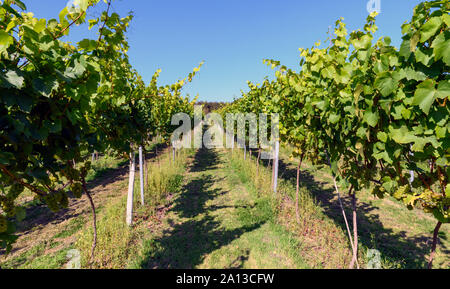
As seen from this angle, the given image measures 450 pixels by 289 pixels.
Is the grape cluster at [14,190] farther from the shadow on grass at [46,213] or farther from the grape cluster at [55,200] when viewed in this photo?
the shadow on grass at [46,213]

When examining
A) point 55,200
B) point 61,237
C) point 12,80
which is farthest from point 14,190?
point 61,237

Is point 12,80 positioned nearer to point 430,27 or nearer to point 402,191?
point 430,27

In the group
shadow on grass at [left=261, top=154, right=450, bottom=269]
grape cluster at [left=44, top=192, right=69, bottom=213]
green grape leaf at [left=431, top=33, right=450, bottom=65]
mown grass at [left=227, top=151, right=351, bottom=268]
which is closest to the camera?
green grape leaf at [left=431, top=33, right=450, bottom=65]

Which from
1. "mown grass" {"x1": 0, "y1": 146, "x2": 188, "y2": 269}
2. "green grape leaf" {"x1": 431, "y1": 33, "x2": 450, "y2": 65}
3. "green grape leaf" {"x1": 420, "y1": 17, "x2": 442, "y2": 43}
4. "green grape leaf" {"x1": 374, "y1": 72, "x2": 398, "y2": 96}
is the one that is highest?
"green grape leaf" {"x1": 420, "y1": 17, "x2": 442, "y2": 43}

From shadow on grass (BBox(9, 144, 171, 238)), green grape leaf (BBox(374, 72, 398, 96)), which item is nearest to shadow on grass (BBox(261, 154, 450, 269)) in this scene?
green grape leaf (BBox(374, 72, 398, 96))

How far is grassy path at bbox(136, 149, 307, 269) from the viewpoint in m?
3.43

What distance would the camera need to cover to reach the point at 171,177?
742 centimetres

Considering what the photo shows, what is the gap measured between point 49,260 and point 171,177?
413 centimetres

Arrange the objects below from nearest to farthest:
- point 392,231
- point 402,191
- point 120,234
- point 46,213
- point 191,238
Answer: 1. point 402,191
2. point 120,234
3. point 191,238
4. point 392,231
5. point 46,213

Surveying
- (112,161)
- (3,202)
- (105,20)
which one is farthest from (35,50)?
(112,161)

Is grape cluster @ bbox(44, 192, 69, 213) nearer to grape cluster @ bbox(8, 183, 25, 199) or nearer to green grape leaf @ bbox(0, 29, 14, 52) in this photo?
grape cluster @ bbox(8, 183, 25, 199)

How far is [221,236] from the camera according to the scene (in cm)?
421

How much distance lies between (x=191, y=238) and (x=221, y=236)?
1.93ft

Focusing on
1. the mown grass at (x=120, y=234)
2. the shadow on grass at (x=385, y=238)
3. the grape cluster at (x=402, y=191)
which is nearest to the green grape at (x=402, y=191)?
the grape cluster at (x=402, y=191)
